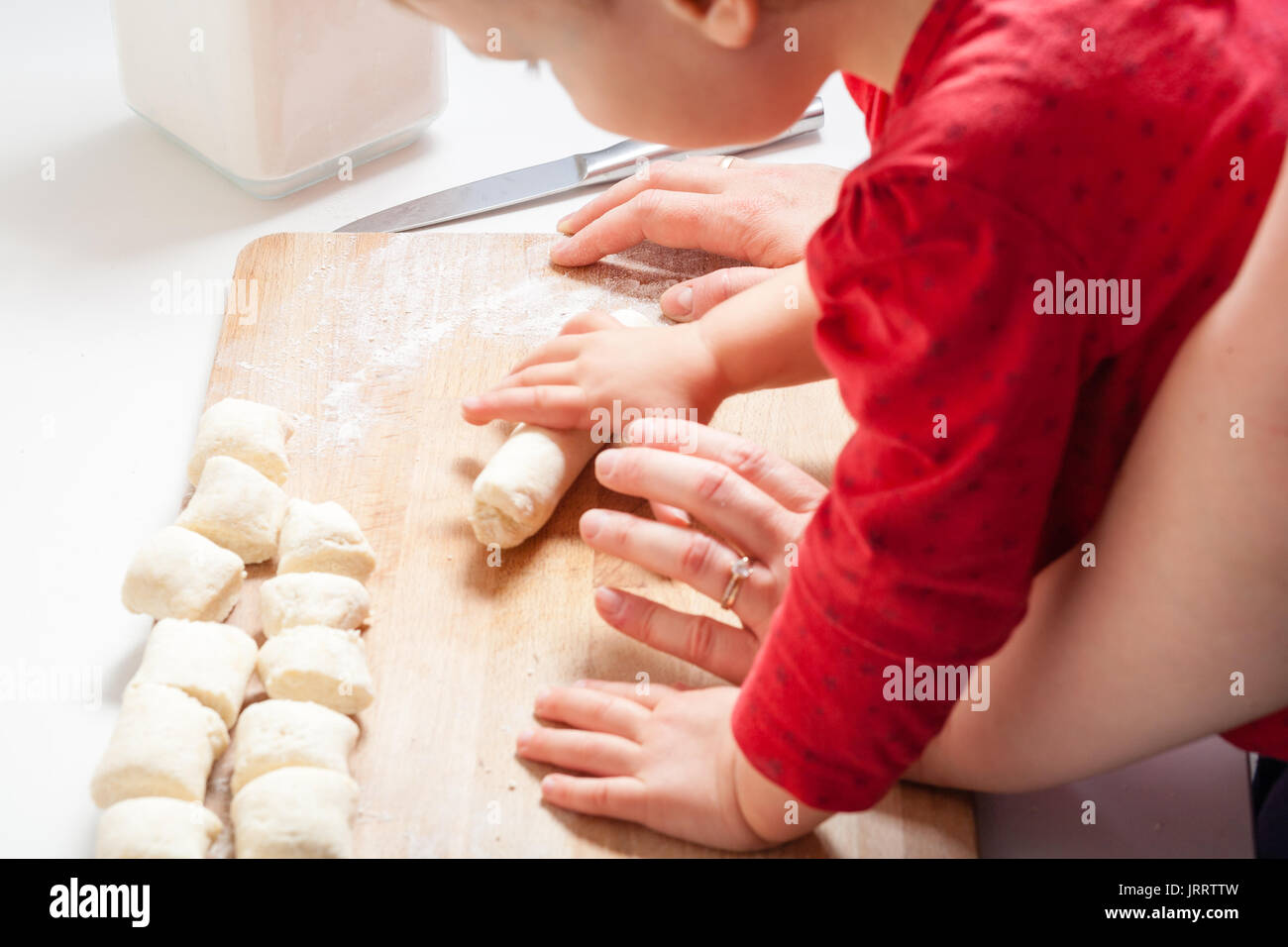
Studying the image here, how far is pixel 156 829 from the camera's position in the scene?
2.24 feet

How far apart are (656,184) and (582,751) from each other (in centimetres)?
59

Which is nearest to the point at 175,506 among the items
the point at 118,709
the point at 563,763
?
the point at 118,709

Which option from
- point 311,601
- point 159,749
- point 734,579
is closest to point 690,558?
point 734,579

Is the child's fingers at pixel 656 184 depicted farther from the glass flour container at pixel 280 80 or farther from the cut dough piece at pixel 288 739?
the cut dough piece at pixel 288 739

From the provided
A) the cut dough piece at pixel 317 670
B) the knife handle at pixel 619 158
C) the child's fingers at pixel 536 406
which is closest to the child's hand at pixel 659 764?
the cut dough piece at pixel 317 670

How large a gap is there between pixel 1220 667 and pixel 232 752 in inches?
22.6

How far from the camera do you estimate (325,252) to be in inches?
42.9

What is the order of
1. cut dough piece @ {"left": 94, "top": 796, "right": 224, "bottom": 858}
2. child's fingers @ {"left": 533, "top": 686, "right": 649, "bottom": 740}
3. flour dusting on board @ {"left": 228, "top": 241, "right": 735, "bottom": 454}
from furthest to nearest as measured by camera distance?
flour dusting on board @ {"left": 228, "top": 241, "right": 735, "bottom": 454} < child's fingers @ {"left": 533, "top": 686, "right": 649, "bottom": 740} < cut dough piece @ {"left": 94, "top": 796, "right": 224, "bottom": 858}

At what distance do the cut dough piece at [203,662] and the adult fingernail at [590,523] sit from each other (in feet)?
0.77

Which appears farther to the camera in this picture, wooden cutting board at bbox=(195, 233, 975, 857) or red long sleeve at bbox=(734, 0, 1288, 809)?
wooden cutting board at bbox=(195, 233, 975, 857)

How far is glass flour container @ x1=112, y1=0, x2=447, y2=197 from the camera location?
1071mm

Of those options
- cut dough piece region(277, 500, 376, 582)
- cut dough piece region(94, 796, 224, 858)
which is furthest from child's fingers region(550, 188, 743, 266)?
cut dough piece region(94, 796, 224, 858)

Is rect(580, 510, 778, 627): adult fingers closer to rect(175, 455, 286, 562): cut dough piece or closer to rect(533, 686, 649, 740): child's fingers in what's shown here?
rect(533, 686, 649, 740): child's fingers

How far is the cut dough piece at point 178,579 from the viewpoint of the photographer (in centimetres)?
81
